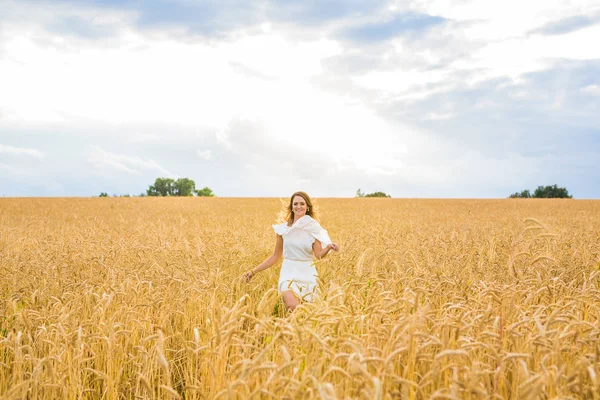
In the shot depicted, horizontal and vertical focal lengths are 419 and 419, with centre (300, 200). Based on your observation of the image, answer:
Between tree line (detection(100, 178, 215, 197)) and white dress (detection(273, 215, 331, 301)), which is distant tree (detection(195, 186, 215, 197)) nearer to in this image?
tree line (detection(100, 178, 215, 197))

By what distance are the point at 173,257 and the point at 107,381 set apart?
3.93 m

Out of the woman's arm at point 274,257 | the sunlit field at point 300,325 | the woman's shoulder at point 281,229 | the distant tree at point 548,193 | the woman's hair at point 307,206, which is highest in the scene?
the distant tree at point 548,193

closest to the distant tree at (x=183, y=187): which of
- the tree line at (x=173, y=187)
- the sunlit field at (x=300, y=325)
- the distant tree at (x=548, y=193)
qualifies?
the tree line at (x=173, y=187)

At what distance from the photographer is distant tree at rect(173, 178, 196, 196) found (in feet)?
323

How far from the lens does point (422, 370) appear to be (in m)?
2.86

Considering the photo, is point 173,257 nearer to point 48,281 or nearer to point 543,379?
point 48,281

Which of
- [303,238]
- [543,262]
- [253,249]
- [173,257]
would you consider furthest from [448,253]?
[173,257]

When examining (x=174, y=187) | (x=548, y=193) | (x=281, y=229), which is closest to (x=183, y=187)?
(x=174, y=187)

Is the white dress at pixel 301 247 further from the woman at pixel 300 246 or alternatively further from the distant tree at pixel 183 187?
the distant tree at pixel 183 187

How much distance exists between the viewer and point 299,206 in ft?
20.4

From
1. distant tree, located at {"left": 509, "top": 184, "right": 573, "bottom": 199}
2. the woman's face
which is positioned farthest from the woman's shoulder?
distant tree, located at {"left": 509, "top": 184, "right": 573, "bottom": 199}

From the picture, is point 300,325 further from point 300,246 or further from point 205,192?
point 205,192

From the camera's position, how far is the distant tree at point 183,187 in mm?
98562

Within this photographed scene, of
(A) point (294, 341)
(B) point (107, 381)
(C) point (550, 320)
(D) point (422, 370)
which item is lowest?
(B) point (107, 381)
